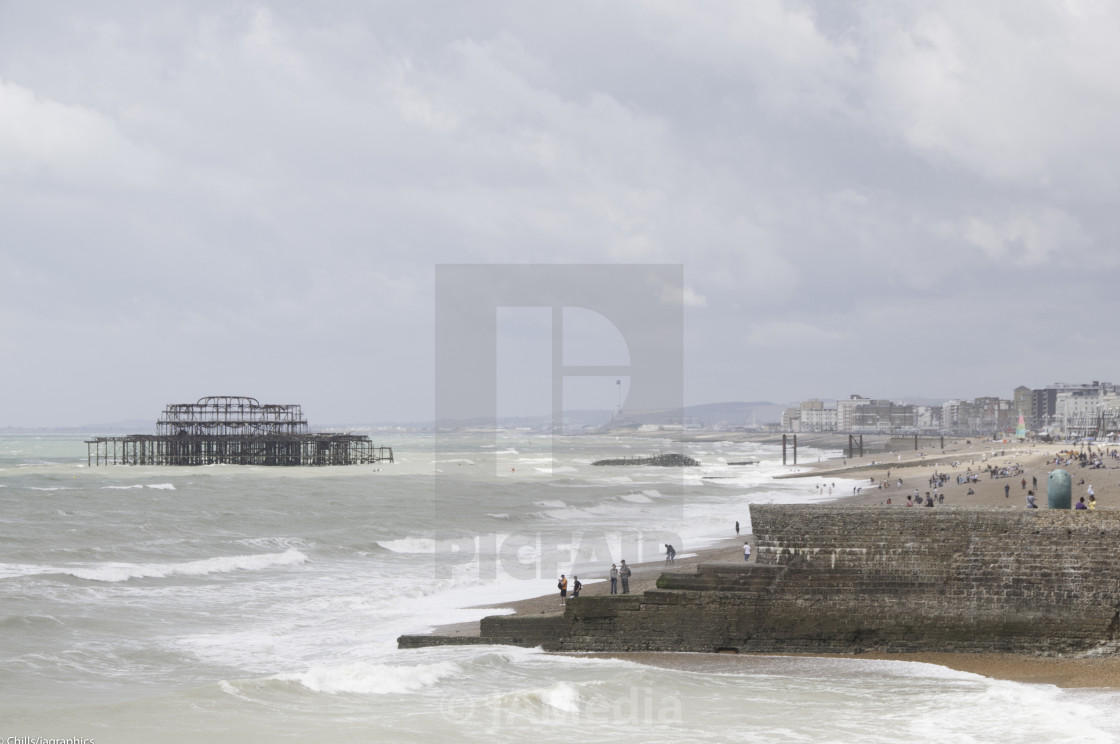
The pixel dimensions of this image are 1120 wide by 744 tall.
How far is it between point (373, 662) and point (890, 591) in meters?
7.41

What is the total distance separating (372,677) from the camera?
43.5ft

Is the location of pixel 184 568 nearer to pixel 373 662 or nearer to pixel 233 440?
pixel 373 662

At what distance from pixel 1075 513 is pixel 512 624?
7946 mm

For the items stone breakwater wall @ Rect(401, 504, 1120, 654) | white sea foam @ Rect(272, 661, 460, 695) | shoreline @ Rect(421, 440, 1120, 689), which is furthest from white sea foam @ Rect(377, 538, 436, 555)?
stone breakwater wall @ Rect(401, 504, 1120, 654)

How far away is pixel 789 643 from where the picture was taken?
13.5 m

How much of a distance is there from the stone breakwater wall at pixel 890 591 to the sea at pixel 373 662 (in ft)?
1.52

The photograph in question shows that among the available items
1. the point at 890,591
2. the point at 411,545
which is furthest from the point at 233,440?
the point at 890,591

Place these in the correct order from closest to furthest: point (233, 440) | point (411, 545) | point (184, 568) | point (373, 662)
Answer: point (373, 662) → point (184, 568) → point (411, 545) → point (233, 440)

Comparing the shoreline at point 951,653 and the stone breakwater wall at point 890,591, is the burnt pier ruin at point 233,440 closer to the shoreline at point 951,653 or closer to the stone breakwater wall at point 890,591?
the shoreline at point 951,653

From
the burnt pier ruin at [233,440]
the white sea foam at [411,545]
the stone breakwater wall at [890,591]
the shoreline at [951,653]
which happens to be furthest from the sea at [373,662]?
the burnt pier ruin at [233,440]

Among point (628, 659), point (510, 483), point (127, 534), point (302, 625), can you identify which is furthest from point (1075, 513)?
point (510, 483)

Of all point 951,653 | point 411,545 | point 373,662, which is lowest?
point 411,545

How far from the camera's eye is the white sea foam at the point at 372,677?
1295 cm

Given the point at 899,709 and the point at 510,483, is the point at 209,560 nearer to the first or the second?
the point at 899,709
